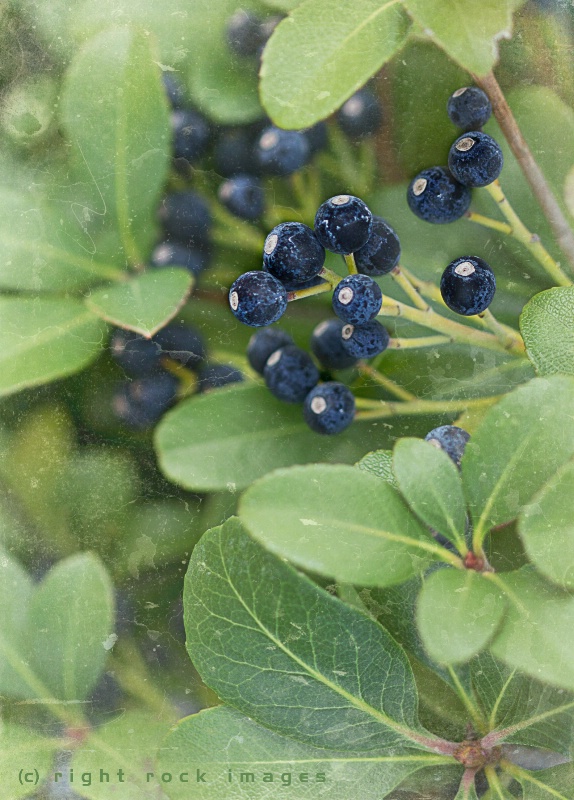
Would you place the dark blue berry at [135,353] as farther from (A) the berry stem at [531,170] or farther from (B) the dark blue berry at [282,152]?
(A) the berry stem at [531,170]

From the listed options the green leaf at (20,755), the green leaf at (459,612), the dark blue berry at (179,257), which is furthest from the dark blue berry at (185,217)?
the green leaf at (20,755)

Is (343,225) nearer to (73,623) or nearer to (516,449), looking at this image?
(516,449)

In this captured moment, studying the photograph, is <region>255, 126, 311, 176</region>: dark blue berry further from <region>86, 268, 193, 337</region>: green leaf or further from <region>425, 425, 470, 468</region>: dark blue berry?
<region>425, 425, 470, 468</region>: dark blue berry

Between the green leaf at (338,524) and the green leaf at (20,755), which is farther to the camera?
the green leaf at (20,755)

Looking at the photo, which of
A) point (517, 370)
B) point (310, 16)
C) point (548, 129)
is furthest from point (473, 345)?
point (310, 16)

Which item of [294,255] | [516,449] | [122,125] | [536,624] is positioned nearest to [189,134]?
[122,125]

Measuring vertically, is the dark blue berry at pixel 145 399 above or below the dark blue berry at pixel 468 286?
below

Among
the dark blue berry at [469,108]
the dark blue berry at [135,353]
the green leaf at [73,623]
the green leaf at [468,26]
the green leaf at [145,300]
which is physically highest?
the green leaf at [468,26]
